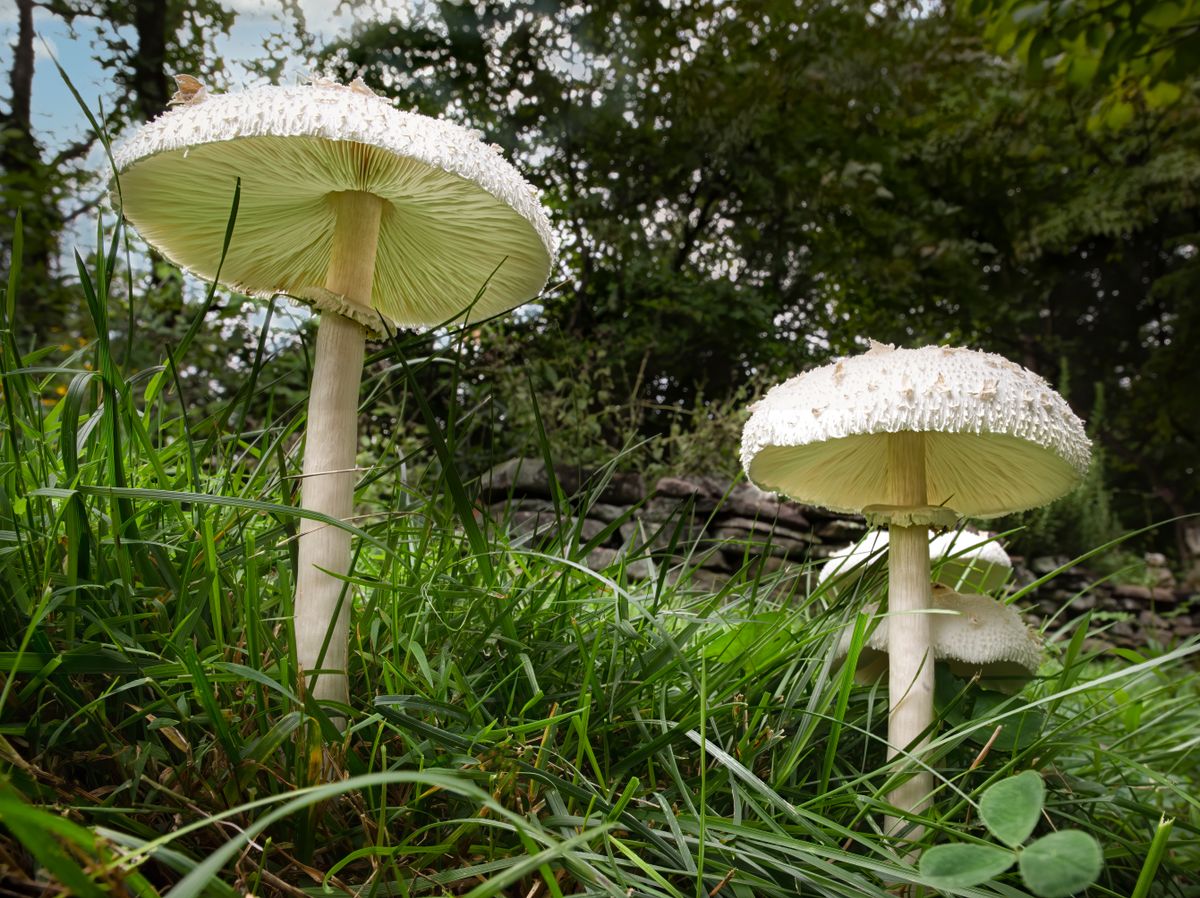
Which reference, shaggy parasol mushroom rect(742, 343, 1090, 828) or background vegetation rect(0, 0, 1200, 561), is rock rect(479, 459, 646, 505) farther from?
shaggy parasol mushroom rect(742, 343, 1090, 828)

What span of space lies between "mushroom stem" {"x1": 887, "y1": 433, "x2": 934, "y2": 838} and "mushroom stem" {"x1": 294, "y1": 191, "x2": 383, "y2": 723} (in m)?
0.93

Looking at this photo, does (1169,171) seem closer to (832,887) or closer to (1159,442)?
(1159,442)

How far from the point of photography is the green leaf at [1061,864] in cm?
61

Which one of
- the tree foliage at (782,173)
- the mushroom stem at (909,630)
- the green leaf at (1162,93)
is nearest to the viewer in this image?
the mushroom stem at (909,630)

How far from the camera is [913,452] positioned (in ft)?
4.78

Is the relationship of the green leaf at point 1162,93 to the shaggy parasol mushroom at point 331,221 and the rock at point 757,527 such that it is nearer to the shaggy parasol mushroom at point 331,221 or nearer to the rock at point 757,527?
the rock at point 757,527

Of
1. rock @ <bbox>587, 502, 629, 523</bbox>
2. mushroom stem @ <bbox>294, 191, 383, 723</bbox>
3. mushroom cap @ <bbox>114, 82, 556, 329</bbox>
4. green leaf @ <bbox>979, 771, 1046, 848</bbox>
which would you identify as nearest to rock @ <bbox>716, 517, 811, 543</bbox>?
rock @ <bbox>587, 502, 629, 523</bbox>

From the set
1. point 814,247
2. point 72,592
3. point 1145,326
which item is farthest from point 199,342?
point 1145,326

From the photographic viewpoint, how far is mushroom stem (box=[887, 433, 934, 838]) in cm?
131

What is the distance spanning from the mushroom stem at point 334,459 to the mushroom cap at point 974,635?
0.91 metres

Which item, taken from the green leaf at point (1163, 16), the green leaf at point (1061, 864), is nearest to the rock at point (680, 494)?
the green leaf at point (1163, 16)

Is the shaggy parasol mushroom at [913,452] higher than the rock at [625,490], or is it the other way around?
the shaggy parasol mushroom at [913,452]

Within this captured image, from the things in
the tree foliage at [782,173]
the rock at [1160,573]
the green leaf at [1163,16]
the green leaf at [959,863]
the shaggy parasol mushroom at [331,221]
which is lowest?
the rock at [1160,573]

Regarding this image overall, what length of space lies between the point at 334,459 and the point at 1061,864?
1.06 meters
